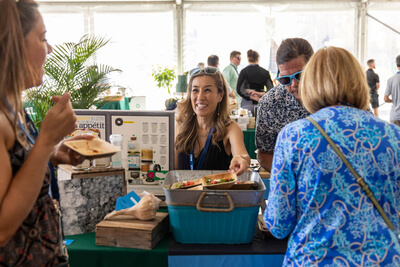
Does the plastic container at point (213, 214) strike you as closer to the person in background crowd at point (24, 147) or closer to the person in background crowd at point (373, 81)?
the person in background crowd at point (24, 147)

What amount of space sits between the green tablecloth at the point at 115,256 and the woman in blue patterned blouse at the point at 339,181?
0.50 m

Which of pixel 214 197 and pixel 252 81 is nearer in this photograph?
pixel 214 197

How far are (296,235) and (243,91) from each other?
16.8 ft

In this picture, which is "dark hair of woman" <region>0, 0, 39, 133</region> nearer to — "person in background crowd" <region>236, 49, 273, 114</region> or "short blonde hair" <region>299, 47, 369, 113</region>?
"short blonde hair" <region>299, 47, 369, 113</region>

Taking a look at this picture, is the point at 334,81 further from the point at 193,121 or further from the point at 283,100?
the point at 193,121

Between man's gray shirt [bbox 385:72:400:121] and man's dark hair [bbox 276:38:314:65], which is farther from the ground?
man's dark hair [bbox 276:38:314:65]

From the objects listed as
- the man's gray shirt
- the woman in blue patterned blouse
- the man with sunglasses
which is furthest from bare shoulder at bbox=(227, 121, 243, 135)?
the man's gray shirt

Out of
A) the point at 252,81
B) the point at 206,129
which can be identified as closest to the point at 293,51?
the point at 206,129

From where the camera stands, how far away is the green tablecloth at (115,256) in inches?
57.9

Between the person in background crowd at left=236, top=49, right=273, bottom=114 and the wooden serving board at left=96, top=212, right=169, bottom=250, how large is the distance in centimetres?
479

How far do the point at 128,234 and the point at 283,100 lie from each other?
122cm

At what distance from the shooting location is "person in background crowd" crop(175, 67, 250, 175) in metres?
2.22

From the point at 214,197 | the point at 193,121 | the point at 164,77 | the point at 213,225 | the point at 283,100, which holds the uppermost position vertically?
the point at 164,77

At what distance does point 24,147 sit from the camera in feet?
3.09
